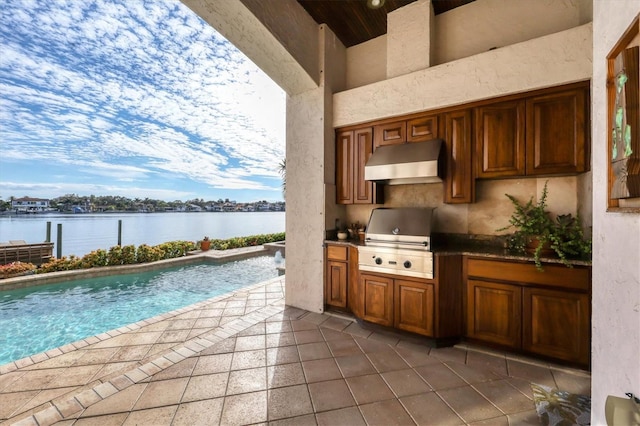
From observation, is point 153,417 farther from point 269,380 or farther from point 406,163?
point 406,163

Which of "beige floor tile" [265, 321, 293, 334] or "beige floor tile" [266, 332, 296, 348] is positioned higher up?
"beige floor tile" [266, 332, 296, 348]

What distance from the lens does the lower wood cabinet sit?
188 cm

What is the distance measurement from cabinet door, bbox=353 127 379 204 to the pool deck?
160cm

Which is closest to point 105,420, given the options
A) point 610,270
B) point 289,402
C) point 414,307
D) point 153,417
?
point 153,417

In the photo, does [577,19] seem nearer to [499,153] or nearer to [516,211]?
[499,153]

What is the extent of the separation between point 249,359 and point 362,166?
8.11 feet

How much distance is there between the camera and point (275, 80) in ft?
10.6

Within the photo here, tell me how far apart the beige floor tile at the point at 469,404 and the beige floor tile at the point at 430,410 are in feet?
0.16

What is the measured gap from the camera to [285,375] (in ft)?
6.23

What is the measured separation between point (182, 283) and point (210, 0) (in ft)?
17.7

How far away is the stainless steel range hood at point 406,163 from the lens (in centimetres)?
254

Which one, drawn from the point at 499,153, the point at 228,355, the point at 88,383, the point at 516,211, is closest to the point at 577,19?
the point at 499,153

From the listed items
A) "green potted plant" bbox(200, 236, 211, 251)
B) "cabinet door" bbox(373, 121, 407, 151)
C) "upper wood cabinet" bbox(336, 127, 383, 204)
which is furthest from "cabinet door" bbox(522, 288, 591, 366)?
"green potted plant" bbox(200, 236, 211, 251)

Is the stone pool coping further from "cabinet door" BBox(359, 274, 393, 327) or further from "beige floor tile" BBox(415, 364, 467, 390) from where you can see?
"beige floor tile" BBox(415, 364, 467, 390)
